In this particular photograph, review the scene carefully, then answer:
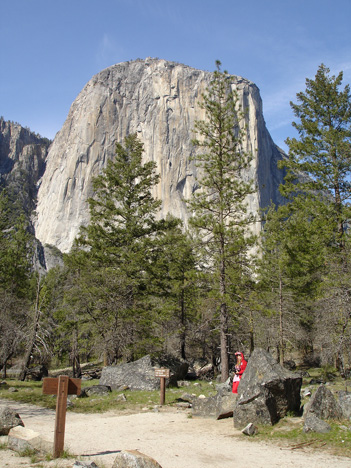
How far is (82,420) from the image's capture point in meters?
8.68

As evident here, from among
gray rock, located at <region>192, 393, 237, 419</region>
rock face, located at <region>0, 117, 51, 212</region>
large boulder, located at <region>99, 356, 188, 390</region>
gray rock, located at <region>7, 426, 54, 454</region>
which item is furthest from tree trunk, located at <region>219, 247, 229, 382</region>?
rock face, located at <region>0, 117, 51, 212</region>

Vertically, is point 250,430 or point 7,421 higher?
point 7,421

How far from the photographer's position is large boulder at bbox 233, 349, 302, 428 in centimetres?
768

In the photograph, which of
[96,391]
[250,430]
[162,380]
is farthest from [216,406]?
[96,391]

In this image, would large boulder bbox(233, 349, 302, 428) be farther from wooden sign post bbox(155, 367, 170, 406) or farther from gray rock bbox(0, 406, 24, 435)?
gray rock bbox(0, 406, 24, 435)

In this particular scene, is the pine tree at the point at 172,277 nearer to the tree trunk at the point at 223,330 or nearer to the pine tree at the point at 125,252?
the pine tree at the point at 125,252

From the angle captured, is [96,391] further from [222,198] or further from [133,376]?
[222,198]

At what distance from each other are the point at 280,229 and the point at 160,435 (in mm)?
20759

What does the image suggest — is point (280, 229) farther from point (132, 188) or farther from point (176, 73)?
point (176, 73)

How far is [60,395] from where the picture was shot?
224 inches

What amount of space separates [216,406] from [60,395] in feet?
15.7

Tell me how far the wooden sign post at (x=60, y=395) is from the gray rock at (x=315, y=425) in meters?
4.48

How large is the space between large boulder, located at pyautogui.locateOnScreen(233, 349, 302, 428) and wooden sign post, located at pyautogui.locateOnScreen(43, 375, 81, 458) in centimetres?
381

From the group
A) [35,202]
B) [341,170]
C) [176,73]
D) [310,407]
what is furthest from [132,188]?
[35,202]
